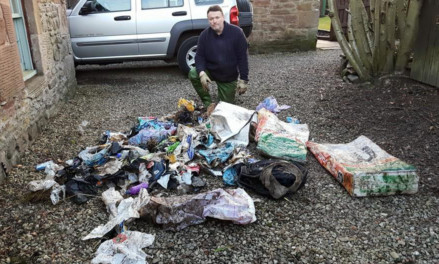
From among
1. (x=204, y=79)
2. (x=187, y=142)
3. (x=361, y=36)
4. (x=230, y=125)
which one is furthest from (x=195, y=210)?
(x=361, y=36)

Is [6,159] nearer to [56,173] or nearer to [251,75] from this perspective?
[56,173]

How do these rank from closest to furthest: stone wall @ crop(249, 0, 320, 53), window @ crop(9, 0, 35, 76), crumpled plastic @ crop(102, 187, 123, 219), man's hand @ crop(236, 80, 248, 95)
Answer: crumpled plastic @ crop(102, 187, 123, 219)
window @ crop(9, 0, 35, 76)
man's hand @ crop(236, 80, 248, 95)
stone wall @ crop(249, 0, 320, 53)

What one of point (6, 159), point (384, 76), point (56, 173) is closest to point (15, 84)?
point (6, 159)

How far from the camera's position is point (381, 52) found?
6199 mm

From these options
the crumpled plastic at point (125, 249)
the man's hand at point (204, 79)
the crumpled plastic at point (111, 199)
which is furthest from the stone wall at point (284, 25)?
the crumpled plastic at point (125, 249)

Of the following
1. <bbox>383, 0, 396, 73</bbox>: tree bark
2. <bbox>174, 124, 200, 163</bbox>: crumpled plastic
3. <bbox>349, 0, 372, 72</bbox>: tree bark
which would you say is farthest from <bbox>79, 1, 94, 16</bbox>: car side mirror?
<bbox>383, 0, 396, 73</bbox>: tree bark

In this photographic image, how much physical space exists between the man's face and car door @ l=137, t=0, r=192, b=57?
8.98 ft

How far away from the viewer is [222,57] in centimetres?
518

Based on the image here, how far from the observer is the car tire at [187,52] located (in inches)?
301

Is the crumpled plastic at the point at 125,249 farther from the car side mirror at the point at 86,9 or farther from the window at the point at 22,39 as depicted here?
the car side mirror at the point at 86,9

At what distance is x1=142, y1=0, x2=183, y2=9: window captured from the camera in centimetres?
762

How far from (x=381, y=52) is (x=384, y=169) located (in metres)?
3.62

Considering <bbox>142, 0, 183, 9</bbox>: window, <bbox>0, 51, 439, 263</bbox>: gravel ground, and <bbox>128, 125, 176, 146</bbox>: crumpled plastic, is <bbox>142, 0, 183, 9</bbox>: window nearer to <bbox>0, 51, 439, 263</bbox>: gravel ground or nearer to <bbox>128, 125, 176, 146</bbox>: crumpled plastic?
<bbox>0, 51, 439, 263</bbox>: gravel ground

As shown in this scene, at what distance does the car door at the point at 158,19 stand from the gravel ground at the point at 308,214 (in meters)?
2.47
